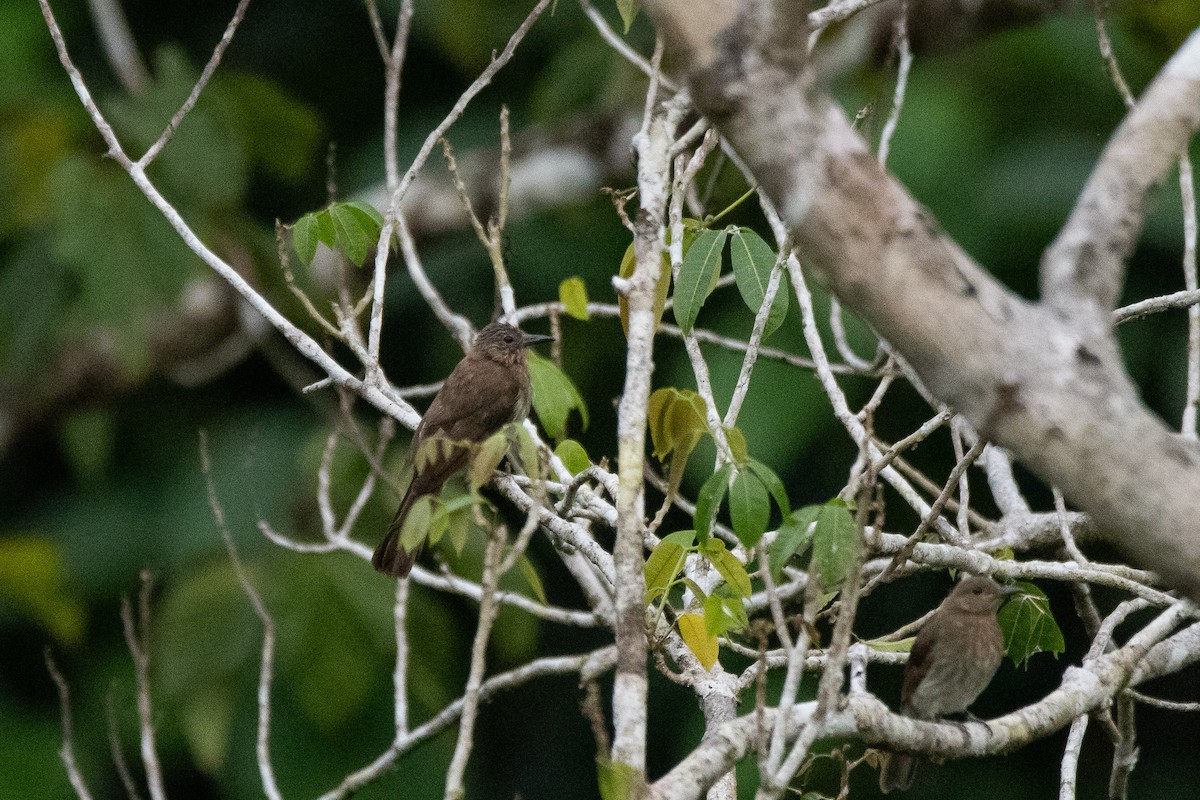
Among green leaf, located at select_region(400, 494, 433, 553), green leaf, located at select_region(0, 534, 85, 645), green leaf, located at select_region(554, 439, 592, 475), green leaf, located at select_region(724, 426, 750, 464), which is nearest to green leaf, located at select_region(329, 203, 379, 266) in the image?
green leaf, located at select_region(554, 439, 592, 475)

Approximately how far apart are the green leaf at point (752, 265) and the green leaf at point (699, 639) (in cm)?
61

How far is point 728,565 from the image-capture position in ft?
8.87

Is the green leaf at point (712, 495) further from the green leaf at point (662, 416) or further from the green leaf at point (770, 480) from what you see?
the green leaf at point (662, 416)

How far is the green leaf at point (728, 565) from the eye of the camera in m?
2.68

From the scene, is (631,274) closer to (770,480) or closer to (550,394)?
(550,394)

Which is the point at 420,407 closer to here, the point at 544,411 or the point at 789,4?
the point at 544,411

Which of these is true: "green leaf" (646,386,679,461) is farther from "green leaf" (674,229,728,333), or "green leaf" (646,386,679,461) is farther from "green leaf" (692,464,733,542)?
"green leaf" (692,464,733,542)

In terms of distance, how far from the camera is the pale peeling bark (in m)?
1.78

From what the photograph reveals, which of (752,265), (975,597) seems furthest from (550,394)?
(975,597)

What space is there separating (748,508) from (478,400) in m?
2.65

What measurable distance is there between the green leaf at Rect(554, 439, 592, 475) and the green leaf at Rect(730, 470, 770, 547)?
0.64m

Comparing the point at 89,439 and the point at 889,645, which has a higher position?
the point at 89,439

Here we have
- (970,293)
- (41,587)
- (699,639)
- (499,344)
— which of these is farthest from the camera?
(41,587)

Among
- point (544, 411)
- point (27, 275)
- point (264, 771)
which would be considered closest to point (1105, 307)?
point (544, 411)
